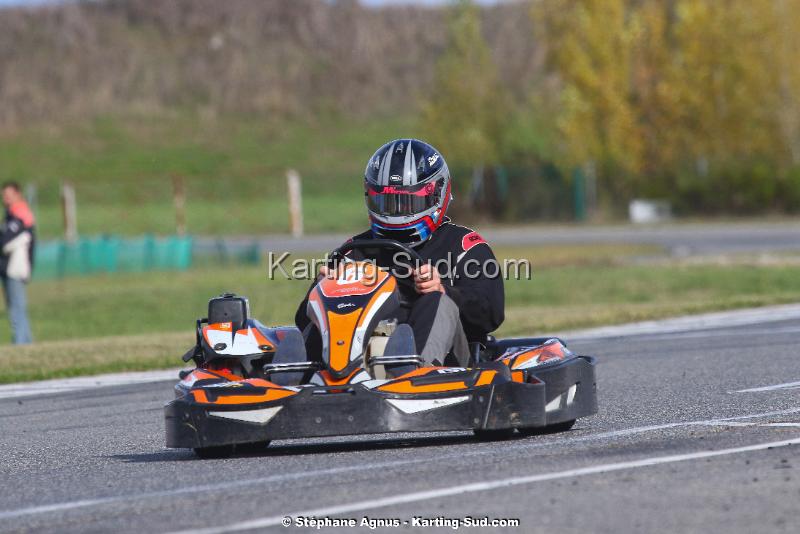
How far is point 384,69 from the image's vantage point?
94.9 m

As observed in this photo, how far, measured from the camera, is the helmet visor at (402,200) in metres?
7.77

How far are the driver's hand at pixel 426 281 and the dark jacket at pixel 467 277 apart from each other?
6.6 inches

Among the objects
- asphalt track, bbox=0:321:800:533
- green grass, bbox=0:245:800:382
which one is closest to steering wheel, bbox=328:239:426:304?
asphalt track, bbox=0:321:800:533

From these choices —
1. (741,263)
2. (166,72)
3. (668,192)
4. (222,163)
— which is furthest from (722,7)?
(166,72)

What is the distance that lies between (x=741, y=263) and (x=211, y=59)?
255 ft

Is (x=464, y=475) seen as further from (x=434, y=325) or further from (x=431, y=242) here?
(x=431, y=242)

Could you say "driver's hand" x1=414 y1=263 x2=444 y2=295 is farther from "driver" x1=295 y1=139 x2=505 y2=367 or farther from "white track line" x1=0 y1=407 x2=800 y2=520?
"white track line" x1=0 y1=407 x2=800 y2=520

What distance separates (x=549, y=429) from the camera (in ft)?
24.2

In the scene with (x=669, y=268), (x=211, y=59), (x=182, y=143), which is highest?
(x=211, y=59)

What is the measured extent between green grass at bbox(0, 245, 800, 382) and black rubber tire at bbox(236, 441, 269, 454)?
5.85 m

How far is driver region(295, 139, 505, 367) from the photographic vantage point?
7402 millimetres

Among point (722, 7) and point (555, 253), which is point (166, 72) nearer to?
point (722, 7)

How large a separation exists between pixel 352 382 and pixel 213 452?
76cm

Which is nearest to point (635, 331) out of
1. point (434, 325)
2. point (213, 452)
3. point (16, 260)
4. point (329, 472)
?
point (16, 260)
